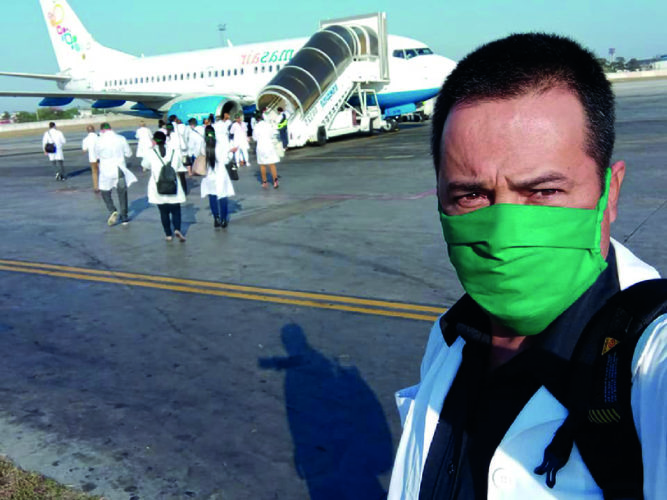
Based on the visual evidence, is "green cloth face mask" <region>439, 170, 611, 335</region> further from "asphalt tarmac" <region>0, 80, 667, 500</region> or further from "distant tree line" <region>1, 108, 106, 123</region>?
"distant tree line" <region>1, 108, 106, 123</region>

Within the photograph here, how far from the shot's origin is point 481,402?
4.83 ft

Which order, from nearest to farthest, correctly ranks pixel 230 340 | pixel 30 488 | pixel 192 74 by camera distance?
pixel 30 488, pixel 230 340, pixel 192 74

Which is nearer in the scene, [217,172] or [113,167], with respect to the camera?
[217,172]

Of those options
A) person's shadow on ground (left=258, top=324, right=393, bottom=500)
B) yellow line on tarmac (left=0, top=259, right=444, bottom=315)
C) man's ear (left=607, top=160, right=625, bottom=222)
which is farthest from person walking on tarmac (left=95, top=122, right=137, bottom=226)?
man's ear (left=607, top=160, right=625, bottom=222)

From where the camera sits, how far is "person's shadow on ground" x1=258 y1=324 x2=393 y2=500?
141 inches

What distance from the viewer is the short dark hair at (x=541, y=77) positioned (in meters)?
1.39

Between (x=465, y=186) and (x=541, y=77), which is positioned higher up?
(x=541, y=77)

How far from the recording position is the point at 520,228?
4.54ft

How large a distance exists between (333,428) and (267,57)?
24.6m

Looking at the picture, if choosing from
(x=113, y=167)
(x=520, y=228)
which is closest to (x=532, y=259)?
(x=520, y=228)

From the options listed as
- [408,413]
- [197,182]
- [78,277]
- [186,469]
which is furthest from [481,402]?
[197,182]

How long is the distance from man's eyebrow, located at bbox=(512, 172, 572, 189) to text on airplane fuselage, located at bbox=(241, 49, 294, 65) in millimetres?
25733

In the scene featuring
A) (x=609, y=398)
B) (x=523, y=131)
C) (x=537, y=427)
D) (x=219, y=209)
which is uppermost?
(x=523, y=131)

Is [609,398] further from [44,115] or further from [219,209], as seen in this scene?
[44,115]
